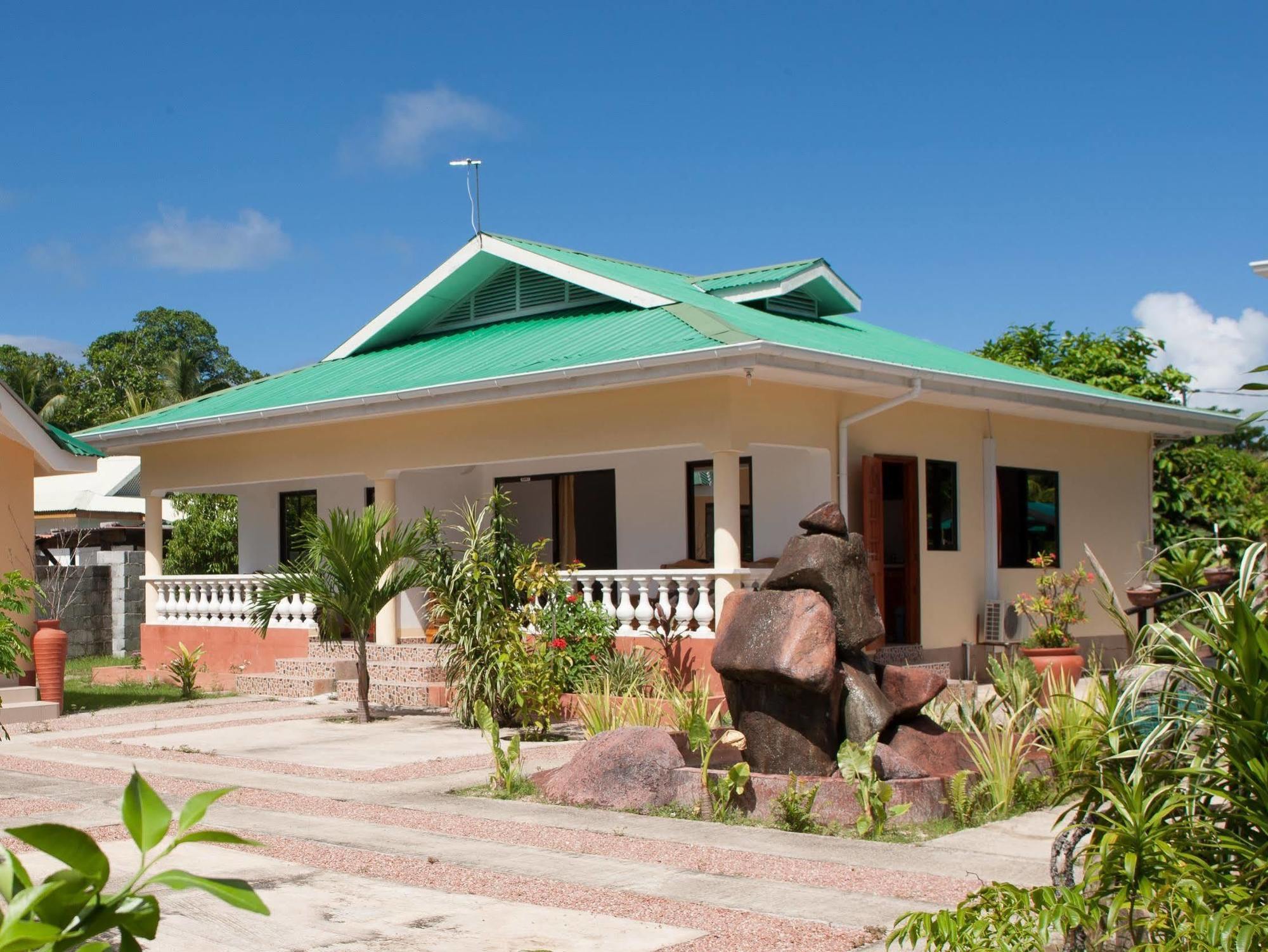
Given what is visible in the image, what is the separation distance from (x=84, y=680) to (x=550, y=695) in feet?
35.0

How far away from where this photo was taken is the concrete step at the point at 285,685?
17.0m

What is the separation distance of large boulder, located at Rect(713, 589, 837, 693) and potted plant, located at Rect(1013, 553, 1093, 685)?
734 cm

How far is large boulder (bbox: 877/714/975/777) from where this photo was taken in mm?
9164

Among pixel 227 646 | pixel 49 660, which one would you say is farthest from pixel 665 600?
pixel 227 646

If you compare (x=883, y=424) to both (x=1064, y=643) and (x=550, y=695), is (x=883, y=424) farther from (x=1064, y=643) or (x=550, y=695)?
(x=550, y=695)

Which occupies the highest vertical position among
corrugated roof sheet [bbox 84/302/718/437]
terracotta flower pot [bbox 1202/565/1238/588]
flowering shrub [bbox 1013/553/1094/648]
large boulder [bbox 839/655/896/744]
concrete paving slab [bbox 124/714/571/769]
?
corrugated roof sheet [bbox 84/302/718/437]

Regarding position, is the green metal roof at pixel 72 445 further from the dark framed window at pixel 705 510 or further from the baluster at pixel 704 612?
the baluster at pixel 704 612

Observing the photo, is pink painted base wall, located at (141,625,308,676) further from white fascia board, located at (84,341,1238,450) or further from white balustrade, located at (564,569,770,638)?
white balustrade, located at (564,569,770,638)

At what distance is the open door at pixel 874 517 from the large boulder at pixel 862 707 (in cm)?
577

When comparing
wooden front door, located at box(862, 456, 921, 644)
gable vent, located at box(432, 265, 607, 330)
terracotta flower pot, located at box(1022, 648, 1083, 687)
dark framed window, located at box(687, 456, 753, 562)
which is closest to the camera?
terracotta flower pot, located at box(1022, 648, 1083, 687)

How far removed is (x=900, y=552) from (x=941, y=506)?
870 millimetres

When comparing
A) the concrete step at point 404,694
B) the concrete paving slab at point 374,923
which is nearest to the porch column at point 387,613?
the concrete step at point 404,694

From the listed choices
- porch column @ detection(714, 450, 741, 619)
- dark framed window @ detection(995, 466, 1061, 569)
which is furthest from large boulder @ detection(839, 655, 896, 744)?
dark framed window @ detection(995, 466, 1061, 569)

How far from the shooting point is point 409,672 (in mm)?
16047
